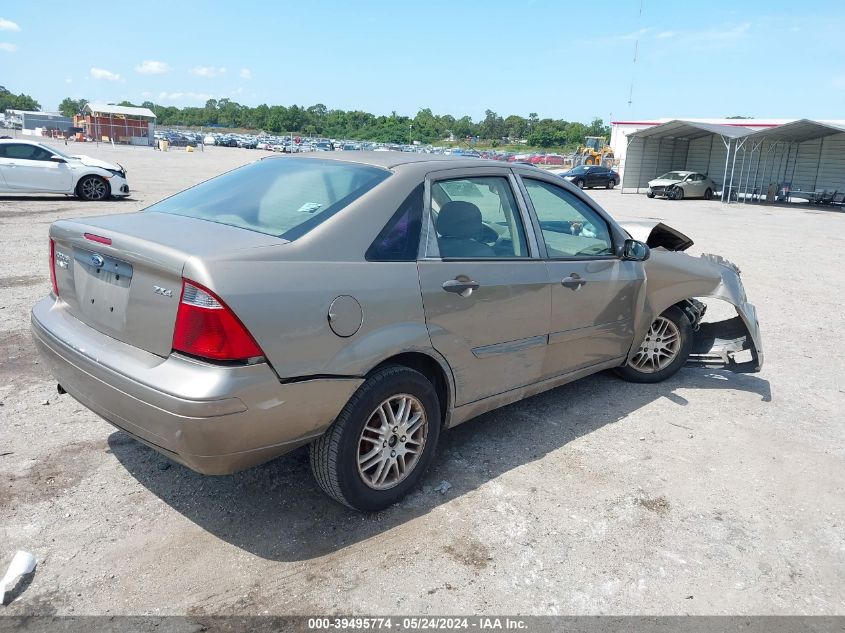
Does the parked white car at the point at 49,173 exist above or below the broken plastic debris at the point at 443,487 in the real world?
above

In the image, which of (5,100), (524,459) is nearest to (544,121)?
(5,100)

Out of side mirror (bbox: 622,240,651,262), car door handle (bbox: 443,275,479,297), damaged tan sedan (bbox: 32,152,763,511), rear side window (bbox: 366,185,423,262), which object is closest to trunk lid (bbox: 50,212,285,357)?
damaged tan sedan (bbox: 32,152,763,511)

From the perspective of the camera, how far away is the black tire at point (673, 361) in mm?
5324

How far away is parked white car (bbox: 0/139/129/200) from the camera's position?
15430 millimetres

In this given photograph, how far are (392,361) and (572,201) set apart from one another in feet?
6.66

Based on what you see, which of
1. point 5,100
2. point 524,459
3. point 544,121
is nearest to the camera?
point 524,459

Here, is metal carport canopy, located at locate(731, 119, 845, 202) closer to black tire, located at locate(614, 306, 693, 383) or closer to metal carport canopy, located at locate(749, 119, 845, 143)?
metal carport canopy, located at locate(749, 119, 845, 143)

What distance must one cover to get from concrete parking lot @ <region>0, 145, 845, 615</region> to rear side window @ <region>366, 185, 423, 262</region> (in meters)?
1.33

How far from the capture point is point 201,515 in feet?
10.8

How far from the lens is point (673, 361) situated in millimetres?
5438

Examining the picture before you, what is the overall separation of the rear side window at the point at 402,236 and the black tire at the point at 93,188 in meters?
15.4

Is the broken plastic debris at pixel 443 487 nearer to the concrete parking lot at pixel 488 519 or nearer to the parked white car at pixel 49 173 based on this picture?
the concrete parking lot at pixel 488 519

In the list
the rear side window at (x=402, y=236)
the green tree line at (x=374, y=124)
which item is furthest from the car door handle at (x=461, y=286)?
the green tree line at (x=374, y=124)

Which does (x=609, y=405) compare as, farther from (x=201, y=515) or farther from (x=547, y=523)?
(x=201, y=515)
